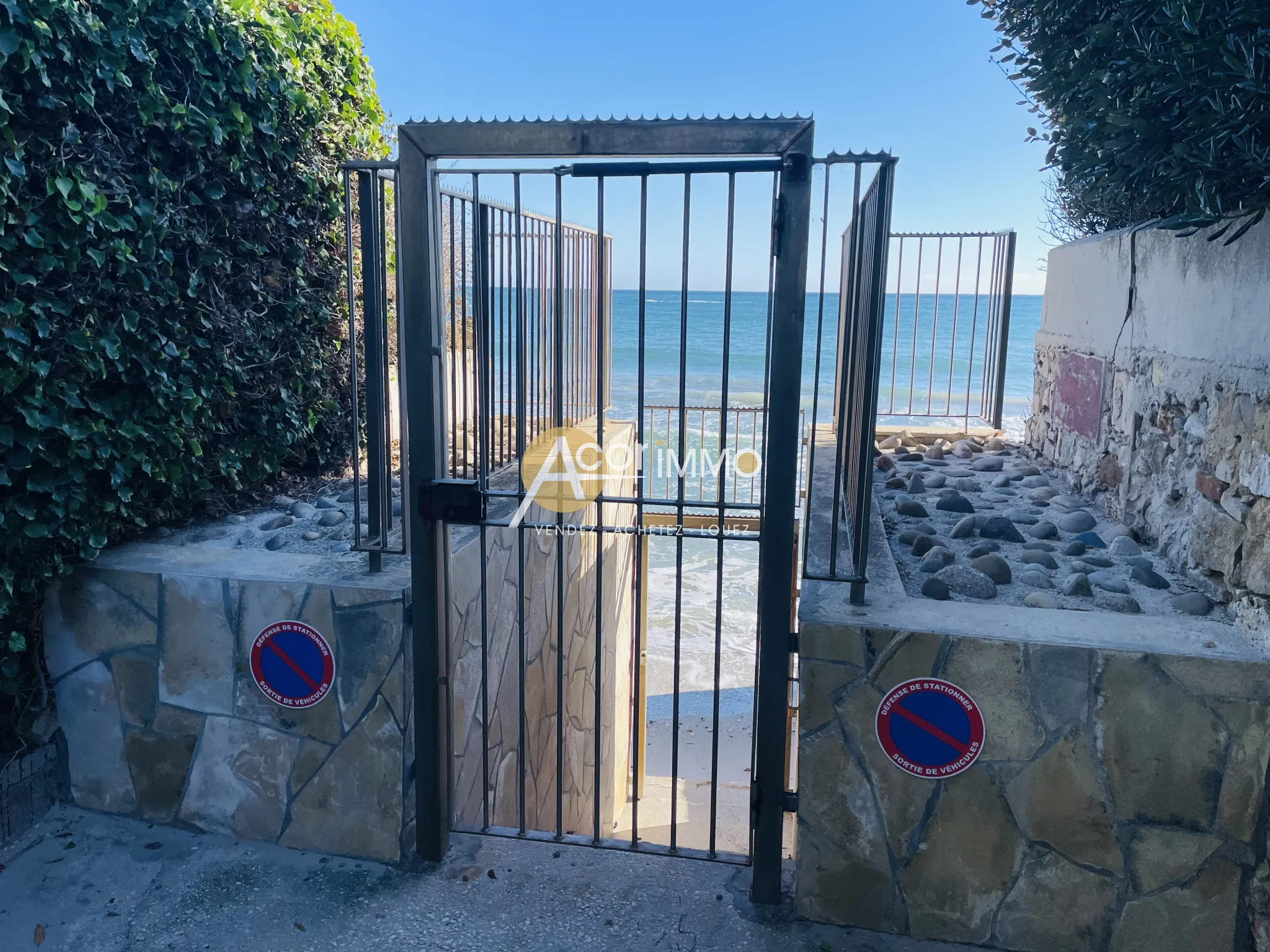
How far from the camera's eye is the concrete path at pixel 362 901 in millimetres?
2799

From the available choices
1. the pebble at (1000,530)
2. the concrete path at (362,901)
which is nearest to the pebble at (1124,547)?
the pebble at (1000,530)

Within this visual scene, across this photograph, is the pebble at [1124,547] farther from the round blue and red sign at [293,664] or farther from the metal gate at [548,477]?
the round blue and red sign at [293,664]

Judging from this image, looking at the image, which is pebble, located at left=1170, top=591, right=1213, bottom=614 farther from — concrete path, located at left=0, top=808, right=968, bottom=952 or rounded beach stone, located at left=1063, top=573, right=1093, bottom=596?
concrete path, located at left=0, top=808, right=968, bottom=952

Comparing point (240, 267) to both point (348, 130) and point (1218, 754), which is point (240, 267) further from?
point (1218, 754)

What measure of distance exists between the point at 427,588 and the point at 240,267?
1924 millimetres

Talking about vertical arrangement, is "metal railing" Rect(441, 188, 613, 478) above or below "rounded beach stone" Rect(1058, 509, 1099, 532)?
above

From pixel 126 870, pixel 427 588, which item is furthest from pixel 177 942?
pixel 427 588

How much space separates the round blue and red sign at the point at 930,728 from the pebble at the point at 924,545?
1.01 m

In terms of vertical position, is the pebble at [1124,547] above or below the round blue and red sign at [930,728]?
above

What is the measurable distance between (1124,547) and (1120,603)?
0.72 m

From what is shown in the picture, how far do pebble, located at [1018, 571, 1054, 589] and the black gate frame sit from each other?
3.10 feet

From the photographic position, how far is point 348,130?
4645mm

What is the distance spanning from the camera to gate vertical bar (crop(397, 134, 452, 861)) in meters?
2.82

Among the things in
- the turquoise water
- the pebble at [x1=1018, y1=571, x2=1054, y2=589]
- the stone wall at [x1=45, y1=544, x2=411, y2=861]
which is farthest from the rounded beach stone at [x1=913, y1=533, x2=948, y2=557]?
the turquoise water
